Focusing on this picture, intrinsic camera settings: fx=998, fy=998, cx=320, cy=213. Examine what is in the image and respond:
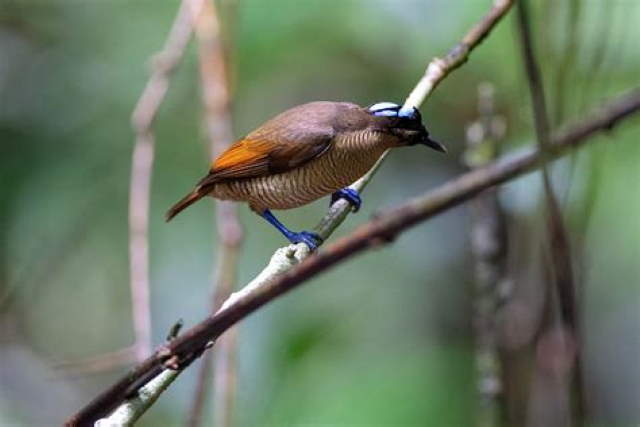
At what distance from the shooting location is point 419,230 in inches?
138

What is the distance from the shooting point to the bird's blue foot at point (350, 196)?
6.58ft

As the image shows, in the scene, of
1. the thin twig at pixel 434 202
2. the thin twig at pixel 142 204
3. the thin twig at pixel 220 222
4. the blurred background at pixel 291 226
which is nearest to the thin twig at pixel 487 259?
the blurred background at pixel 291 226

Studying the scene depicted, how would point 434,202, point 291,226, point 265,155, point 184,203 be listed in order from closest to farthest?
point 434,202, point 184,203, point 265,155, point 291,226

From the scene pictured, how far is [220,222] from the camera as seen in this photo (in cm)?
246

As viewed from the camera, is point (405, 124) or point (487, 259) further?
point (487, 259)

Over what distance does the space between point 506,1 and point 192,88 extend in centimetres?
229

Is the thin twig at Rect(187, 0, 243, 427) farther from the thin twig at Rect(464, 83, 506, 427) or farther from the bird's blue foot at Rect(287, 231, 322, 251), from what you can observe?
the thin twig at Rect(464, 83, 506, 427)

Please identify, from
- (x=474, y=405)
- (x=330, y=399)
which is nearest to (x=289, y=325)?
(x=330, y=399)

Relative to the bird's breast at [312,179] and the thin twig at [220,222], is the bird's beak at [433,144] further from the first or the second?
the thin twig at [220,222]

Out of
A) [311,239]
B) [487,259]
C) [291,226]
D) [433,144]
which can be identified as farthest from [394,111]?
[291,226]

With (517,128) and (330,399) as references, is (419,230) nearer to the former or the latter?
(517,128)

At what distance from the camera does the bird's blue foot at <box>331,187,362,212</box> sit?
2.01m

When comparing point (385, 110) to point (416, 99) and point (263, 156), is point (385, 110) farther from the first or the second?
point (263, 156)

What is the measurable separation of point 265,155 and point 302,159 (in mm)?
117
